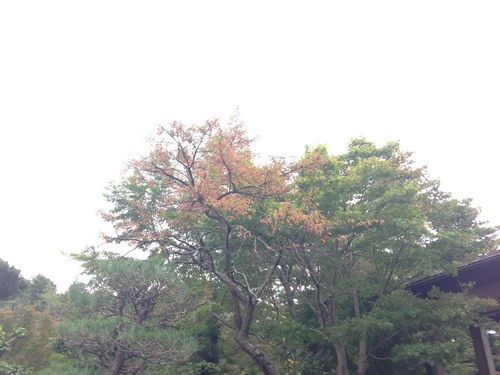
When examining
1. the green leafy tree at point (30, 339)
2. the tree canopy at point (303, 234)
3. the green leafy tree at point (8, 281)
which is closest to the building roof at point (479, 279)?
the tree canopy at point (303, 234)

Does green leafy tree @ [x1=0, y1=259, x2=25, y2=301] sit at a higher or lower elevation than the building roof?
higher

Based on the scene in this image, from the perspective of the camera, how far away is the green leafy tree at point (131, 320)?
5879 mm

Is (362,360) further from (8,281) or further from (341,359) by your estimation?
(8,281)

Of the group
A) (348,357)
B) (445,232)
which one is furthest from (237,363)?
(445,232)

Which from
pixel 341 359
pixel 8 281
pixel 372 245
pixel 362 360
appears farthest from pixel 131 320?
pixel 8 281

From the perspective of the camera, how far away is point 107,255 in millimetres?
11742

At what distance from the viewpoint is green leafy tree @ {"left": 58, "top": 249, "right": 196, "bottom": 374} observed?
5.88 meters

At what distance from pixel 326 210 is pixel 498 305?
3.82 metres

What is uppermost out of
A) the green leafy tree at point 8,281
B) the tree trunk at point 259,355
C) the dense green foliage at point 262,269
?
the green leafy tree at point 8,281

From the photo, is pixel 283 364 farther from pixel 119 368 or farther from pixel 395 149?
pixel 395 149

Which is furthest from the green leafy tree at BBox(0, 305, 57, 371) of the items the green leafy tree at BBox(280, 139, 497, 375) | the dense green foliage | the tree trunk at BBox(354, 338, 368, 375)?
the tree trunk at BBox(354, 338, 368, 375)

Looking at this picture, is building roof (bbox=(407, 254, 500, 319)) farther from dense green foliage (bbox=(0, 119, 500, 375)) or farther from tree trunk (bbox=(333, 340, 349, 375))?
tree trunk (bbox=(333, 340, 349, 375))

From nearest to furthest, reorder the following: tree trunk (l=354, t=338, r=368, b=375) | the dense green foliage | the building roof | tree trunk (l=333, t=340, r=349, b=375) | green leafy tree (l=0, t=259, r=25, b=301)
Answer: the dense green foliage
the building roof
tree trunk (l=333, t=340, r=349, b=375)
tree trunk (l=354, t=338, r=368, b=375)
green leafy tree (l=0, t=259, r=25, b=301)

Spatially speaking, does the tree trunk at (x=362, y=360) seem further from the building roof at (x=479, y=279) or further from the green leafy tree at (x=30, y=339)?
the green leafy tree at (x=30, y=339)
